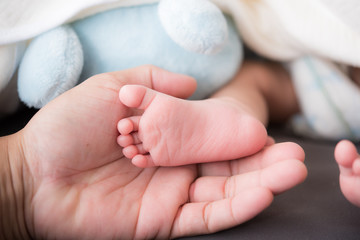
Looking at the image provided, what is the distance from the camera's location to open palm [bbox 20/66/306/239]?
0.54 metres

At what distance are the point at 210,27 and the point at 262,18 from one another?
277mm

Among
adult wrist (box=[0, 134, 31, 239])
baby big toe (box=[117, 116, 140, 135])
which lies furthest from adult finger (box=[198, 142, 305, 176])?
adult wrist (box=[0, 134, 31, 239])

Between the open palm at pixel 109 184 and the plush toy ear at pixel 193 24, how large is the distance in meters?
0.16

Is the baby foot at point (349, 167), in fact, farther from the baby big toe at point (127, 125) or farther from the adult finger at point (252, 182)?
the baby big toe at point (127, 125)

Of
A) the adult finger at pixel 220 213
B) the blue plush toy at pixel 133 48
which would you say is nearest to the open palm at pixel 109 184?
the adult finger at pixel 220 213

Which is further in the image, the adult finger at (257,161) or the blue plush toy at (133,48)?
the blue plush toy at (133,48)

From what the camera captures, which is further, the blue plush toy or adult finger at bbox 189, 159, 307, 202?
the blue plush toy

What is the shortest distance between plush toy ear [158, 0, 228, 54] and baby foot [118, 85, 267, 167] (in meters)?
0.14

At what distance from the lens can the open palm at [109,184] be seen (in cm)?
54

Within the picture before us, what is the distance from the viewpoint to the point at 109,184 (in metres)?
0.60

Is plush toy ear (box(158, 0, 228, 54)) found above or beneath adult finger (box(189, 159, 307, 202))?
above

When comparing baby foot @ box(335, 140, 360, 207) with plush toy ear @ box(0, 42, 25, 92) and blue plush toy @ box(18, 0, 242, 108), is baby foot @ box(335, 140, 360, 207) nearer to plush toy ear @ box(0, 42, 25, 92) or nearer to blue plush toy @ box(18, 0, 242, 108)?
blue plush toy @ box(18, 0, 242, 108)

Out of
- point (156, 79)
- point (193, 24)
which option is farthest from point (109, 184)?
point (193, 24)

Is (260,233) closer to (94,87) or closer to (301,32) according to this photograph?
(94,87)
